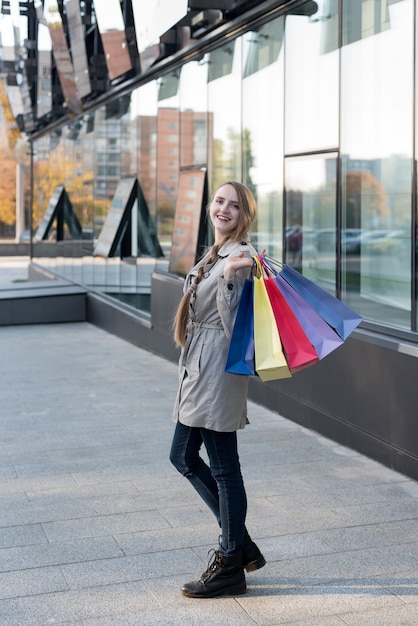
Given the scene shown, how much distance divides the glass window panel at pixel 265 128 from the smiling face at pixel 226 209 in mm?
5700

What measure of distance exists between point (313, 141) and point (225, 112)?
2868 millimetres

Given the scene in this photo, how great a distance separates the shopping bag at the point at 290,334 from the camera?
413 centimetres

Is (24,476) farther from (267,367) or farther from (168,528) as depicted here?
(267,367)

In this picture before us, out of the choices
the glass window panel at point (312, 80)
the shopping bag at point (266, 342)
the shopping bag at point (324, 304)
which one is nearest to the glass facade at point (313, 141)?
the glass window panel at point (312, 80)

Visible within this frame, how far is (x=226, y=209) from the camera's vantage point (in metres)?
4.41

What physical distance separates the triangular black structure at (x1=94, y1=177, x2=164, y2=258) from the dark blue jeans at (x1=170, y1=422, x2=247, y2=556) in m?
10.0

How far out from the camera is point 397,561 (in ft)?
16.5

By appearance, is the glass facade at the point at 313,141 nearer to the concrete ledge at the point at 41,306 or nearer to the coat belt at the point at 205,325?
the concrete ledge at the point at 41,306

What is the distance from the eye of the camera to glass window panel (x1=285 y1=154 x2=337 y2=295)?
888 centimetres

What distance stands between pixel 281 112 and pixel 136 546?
5891 mm

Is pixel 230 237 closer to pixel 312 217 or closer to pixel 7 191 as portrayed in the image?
pixel 312 217

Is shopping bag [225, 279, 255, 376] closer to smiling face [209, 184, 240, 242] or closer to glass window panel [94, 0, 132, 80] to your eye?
smiling face [209, 184, 240, 242]

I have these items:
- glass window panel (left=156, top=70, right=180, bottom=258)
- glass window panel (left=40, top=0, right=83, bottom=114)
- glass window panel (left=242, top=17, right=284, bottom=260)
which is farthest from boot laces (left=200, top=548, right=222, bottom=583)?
glass window panel (left=40, top=0, right=83, bottom=114)

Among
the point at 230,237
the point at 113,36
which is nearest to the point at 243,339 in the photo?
the point at 230,237
